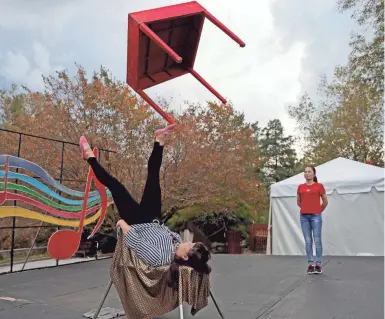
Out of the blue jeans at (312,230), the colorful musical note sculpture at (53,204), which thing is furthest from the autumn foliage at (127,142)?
the blue jeans at (312,230)

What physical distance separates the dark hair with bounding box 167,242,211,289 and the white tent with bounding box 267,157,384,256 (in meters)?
6.08

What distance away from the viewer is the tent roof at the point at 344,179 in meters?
8.11

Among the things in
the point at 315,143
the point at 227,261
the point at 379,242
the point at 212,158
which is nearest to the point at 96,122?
the point at 212,158

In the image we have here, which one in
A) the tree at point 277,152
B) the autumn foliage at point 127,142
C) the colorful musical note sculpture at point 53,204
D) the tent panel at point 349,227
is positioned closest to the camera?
the colorful musical note sculpture at point 53,204

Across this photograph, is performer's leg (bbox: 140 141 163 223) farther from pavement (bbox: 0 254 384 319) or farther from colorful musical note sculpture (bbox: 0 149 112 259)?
colorful musical note sculpture (bbox: 0 149 112 259)

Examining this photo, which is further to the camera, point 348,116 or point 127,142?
point 348,116

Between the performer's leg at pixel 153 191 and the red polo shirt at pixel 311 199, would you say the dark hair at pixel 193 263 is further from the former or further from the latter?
the red polo shirt at pixel 311 199

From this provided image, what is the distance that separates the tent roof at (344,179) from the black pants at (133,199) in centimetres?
604

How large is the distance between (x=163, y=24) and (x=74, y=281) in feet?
11.5

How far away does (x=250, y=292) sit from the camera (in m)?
4.24

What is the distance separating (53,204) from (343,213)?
209 inches

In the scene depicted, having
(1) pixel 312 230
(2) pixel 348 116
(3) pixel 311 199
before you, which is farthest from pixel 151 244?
(2) pixel 348 116

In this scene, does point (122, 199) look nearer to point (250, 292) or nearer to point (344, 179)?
point (250, 292)

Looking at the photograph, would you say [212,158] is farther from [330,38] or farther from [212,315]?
[212,315]
